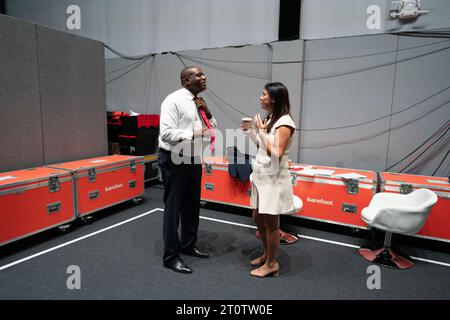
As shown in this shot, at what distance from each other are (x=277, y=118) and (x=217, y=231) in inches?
64.5

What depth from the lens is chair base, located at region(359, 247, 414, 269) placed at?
2.52m

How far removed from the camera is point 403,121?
3547 mm

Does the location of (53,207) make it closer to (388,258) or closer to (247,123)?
(247,123)

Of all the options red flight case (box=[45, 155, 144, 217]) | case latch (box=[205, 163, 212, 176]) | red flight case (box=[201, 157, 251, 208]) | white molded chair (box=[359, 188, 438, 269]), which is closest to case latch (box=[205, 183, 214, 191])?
red flight case (box=[201, 157, 251, 208])

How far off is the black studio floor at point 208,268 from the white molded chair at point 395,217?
108 millimetres

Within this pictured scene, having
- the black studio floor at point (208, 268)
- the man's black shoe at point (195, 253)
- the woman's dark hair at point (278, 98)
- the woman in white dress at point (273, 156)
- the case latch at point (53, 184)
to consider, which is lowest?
the black studio floor at point (208, 268)

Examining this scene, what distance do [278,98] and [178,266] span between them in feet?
4.98

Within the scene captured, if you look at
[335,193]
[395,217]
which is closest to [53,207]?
[335,193]

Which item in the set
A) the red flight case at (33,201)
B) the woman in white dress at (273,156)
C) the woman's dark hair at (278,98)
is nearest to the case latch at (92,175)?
the red flight case at (33,201)

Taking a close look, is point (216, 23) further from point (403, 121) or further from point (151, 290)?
point (151, 290)

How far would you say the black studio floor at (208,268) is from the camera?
6.92 ft

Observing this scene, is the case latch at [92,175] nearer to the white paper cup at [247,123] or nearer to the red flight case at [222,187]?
the red flight case at [222,187]

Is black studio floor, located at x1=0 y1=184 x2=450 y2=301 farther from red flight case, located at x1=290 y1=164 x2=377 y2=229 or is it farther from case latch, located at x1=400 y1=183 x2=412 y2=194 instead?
case latch, located at x1=400 y1=183 x2=412 y2=194
